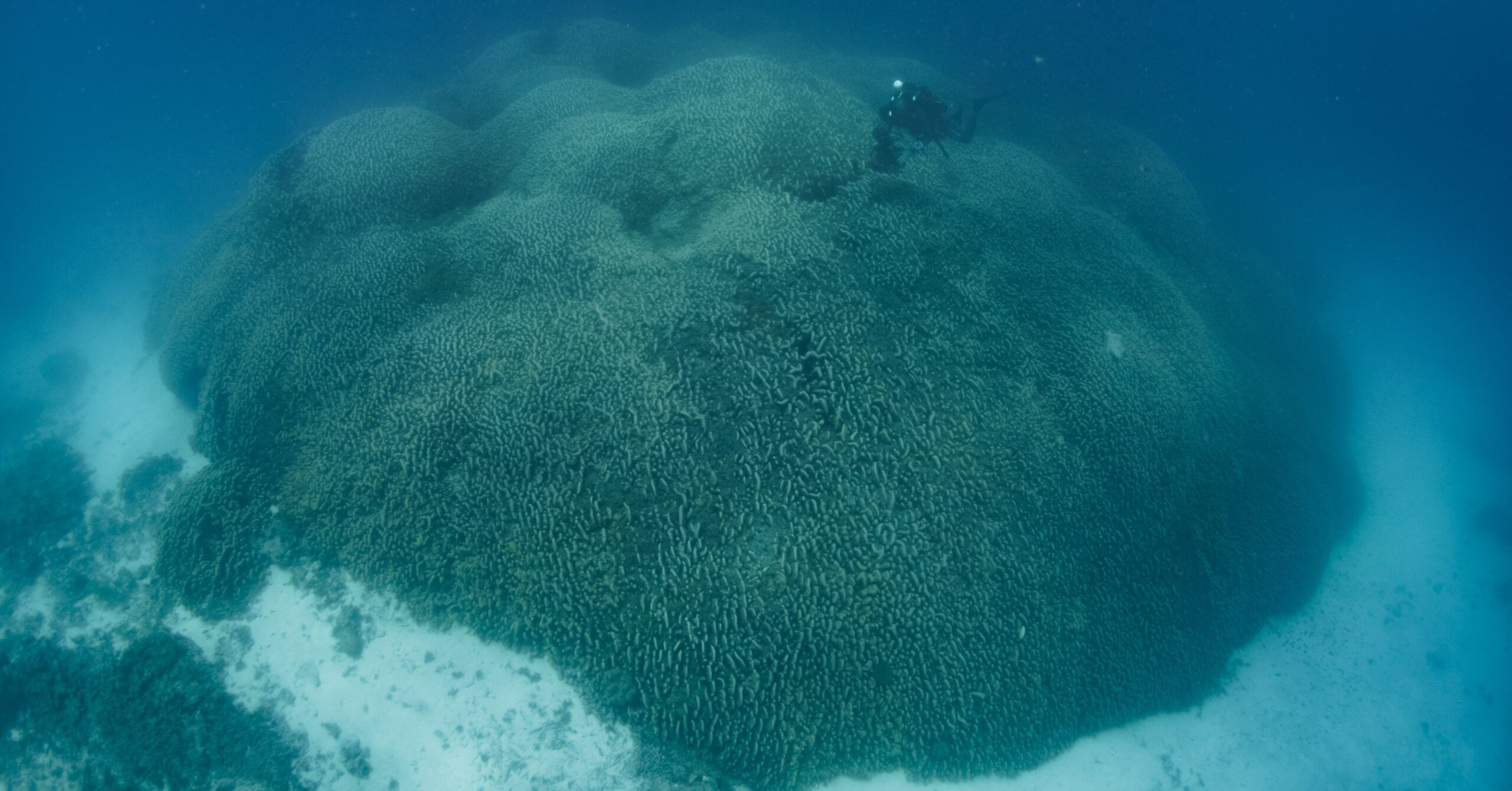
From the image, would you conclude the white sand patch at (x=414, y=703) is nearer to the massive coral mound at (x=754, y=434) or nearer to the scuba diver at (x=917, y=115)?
the massive coral mound at (x=754, y=434)

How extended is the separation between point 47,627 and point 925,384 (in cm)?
1346

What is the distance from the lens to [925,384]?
291 inches

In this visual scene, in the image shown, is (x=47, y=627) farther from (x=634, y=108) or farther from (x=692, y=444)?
(x=634, y=108)

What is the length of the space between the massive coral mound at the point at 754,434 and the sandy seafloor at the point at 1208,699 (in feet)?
1.66

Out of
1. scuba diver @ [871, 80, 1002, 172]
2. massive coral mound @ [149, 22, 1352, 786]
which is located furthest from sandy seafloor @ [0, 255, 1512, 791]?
scuba diver @ [871, 80, 1002, 172]

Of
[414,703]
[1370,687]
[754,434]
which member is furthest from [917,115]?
[1370,687]

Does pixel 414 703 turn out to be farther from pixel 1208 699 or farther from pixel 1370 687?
pixel 1370 687

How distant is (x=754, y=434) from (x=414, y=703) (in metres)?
5.11

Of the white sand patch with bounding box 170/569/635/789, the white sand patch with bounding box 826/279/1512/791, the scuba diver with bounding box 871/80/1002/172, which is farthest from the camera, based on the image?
the scuba diver with bounding box 871/80/1002/172

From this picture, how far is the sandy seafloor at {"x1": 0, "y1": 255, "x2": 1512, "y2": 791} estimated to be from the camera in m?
6.48

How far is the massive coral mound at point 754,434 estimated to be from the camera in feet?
21.2

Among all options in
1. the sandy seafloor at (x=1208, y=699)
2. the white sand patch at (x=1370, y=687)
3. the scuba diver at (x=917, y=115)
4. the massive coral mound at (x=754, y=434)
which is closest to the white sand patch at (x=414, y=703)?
the sandy seafloor at (x=1208, y=699)

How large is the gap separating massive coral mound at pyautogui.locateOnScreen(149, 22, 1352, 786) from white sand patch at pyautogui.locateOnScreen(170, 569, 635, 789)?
384mm

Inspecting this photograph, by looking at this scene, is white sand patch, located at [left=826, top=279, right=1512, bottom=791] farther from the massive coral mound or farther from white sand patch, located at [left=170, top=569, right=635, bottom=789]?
white sand patch, located at [left=170, top=569, right=635, bottom=789]
